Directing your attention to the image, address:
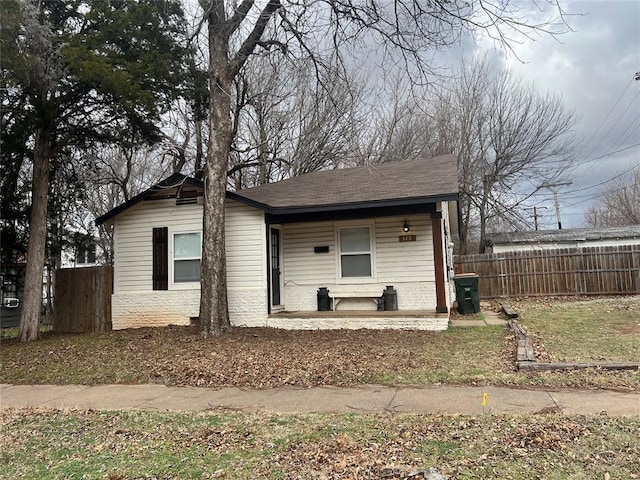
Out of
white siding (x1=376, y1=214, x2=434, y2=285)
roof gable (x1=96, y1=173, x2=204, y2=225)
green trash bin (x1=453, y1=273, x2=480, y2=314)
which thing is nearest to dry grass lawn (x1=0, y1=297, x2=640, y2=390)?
white siding (x1=376, y1=214, x2=434, y2=285)

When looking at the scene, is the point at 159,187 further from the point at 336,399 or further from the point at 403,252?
the point at 336,399

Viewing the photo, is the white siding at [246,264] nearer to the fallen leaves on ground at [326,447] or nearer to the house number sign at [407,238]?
the house number sign at [407,238]

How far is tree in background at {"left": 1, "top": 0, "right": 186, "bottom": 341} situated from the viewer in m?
9.12

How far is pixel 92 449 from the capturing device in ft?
13.0

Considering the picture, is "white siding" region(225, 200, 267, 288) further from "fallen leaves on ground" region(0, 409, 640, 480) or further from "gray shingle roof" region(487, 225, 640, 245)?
"gray shingle roof" region(487, 225, 640, 245)

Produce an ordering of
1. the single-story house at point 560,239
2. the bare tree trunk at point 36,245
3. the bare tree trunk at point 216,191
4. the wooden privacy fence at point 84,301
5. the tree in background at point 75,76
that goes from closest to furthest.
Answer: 1. the tree in background at point 75,76
2. the bare tree trunk at point 216,191
3. the bare tree trunk at point 36,245
4. the wooden privacy fence at point 84,301
5. the single-story house at point 560,239

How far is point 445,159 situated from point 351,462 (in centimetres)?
1202

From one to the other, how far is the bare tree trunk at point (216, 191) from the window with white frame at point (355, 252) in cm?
316

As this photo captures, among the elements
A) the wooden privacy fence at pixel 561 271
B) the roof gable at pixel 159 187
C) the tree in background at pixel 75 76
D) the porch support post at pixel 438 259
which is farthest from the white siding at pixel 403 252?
the wooden privacy fence at pixel 561 271

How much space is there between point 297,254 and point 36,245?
6.09 m

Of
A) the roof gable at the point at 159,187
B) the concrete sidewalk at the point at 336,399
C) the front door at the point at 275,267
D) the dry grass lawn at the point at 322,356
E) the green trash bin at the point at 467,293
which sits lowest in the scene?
the concrete sidewalk at the point at 336,399

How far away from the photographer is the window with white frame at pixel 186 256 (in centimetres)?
1154

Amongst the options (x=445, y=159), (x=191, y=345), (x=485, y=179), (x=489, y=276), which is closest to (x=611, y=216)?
(x=485, y=179)

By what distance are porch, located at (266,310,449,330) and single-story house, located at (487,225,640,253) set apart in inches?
626
